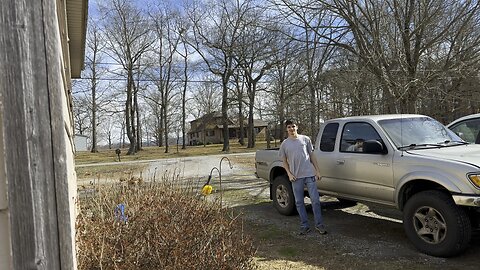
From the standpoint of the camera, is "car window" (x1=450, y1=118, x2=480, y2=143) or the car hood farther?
"car window" (x1=450, y1=118, x2=480, y2=143)

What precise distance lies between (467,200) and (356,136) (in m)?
2.35

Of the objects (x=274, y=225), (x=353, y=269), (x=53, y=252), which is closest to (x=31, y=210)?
(x=53, y=252)

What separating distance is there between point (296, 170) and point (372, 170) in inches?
48.7

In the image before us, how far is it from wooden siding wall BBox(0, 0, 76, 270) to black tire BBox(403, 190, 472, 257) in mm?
4840

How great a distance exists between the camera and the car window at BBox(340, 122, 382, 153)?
6.45 metres

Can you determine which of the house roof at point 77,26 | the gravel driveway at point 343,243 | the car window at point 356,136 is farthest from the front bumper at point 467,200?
the house roof at point 77,26

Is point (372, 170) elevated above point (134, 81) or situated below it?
below

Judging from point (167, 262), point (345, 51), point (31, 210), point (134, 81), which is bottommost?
point (167, 262)

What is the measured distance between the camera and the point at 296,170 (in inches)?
259

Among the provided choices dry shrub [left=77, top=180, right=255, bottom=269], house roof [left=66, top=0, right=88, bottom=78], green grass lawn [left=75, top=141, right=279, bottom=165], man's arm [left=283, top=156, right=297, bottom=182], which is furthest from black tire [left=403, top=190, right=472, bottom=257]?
green grass lawn [left=75, top=141, right=279, bottom=165]

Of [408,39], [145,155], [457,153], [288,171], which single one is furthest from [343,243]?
[145,155]

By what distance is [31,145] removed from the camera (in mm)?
1184

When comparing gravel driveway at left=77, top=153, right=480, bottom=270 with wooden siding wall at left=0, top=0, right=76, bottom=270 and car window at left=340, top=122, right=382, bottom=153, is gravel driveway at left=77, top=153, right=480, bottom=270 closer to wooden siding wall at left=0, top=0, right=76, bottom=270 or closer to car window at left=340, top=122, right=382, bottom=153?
car window at left=340, top=122, right=382, bottom=153

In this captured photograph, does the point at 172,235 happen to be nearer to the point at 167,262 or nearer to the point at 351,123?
the point at 167,262
